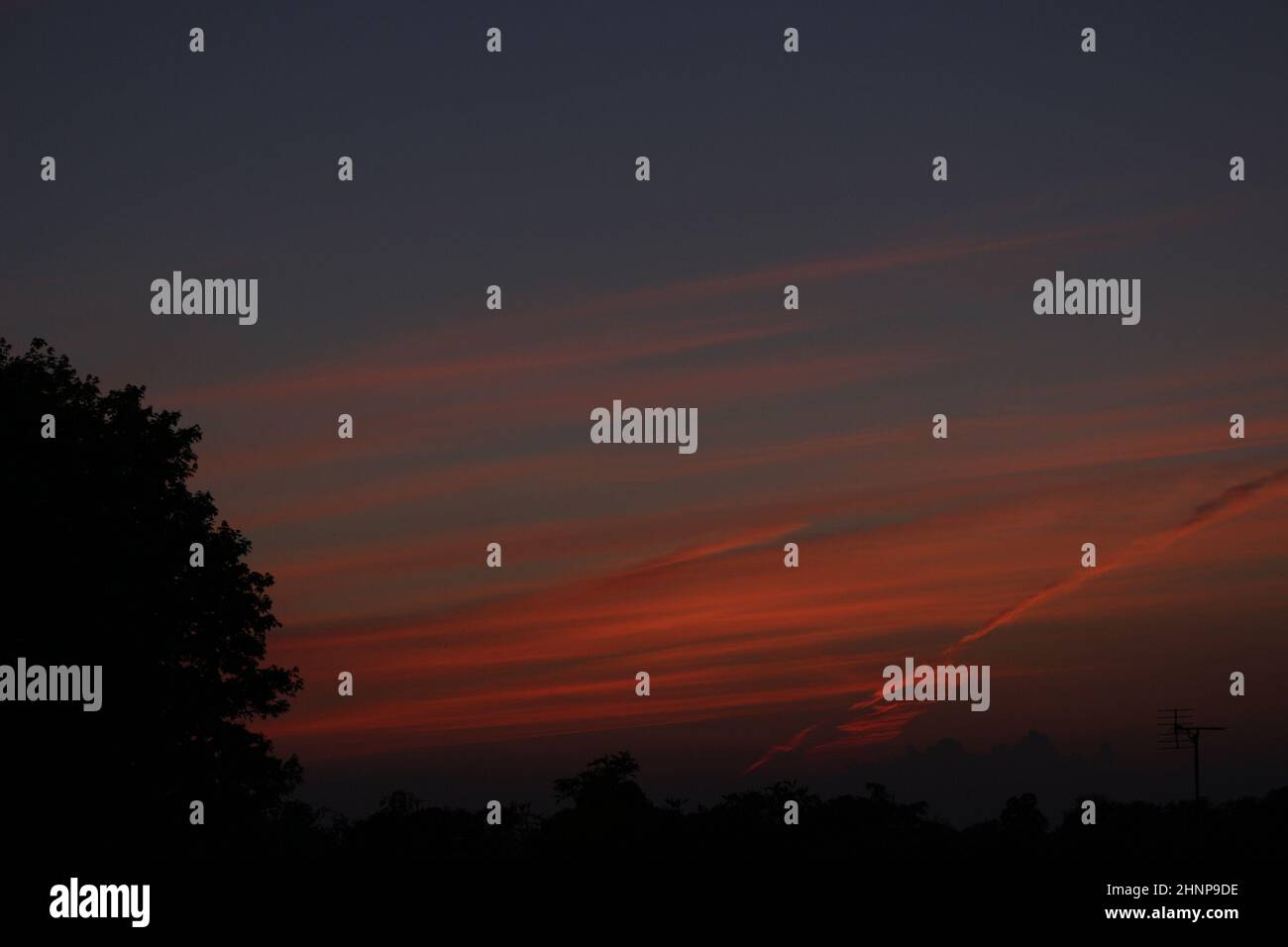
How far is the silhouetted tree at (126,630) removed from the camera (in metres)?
37.0

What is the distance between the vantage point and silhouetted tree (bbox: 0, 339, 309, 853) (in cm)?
3700

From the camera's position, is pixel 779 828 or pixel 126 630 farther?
pixel 779 828

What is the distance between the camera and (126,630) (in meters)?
37.6

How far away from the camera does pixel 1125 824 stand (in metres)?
74.2

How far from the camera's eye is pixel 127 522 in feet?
127
